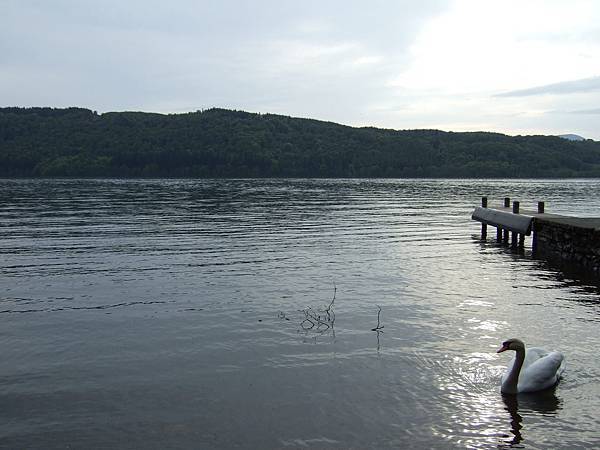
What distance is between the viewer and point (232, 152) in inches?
6732

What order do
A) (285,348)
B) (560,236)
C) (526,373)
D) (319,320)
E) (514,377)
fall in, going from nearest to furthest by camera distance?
(514,377) < (526,373) < (285,348) < (319,320) < (560,236)

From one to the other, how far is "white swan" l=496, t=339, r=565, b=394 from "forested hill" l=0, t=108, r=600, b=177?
500ft

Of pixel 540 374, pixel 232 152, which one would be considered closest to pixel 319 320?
pixel 540 374

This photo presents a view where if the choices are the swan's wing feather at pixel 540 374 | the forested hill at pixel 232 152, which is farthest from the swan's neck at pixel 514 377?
the forested hill at pixel 232 152

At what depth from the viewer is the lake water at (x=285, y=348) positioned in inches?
332

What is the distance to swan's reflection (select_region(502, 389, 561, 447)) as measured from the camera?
8766 millimetres

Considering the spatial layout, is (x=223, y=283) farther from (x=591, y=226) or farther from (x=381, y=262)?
(x=591, y=226)

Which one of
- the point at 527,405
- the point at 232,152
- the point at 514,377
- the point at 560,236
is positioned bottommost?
the point at 527,405

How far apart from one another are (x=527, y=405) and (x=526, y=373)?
690 millimetres

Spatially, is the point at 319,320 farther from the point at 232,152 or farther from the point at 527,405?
the point at 232,152

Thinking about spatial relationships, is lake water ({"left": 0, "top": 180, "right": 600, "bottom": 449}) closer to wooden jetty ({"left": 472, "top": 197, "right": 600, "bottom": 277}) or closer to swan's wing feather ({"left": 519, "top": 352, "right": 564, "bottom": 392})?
swan's wing feather ({"left": 519, "top": 352, "right": 564, "bottom": 392})

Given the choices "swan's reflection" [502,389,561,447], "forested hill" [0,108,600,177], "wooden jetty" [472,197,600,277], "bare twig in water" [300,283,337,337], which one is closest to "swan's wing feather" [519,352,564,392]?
"swan's reflection" [502,389,561,447]

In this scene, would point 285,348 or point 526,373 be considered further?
point 285,348

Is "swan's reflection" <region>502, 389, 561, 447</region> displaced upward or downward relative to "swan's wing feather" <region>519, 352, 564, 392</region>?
downward
